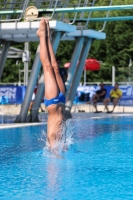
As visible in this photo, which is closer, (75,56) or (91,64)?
(75,56)

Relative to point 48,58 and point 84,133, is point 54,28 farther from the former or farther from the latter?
point 48,58

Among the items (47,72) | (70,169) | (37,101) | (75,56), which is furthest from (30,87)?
(70,169)

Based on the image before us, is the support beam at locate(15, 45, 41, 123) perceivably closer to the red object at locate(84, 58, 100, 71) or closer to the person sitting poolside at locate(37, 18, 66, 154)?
the person sitting poolside at locate(37, 18, 66, 154)

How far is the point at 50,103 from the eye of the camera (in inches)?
329

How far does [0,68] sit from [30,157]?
10.3 metres

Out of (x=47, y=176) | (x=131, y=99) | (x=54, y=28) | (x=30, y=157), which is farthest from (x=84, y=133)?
(x=131, y=99)

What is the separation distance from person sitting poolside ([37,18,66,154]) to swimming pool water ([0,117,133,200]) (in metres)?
0.36

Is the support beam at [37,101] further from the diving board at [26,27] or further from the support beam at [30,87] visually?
the diving board at [26,27]

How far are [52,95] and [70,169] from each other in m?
1.79

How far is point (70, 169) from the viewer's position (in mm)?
6867

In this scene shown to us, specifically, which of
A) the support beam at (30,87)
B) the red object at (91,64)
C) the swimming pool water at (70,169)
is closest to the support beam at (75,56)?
the support beam at (30,87)

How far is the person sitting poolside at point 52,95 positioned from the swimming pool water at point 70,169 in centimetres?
36

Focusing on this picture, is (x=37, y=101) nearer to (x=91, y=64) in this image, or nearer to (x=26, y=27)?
(x=26, y=27)

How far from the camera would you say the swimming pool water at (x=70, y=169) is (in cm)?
541
